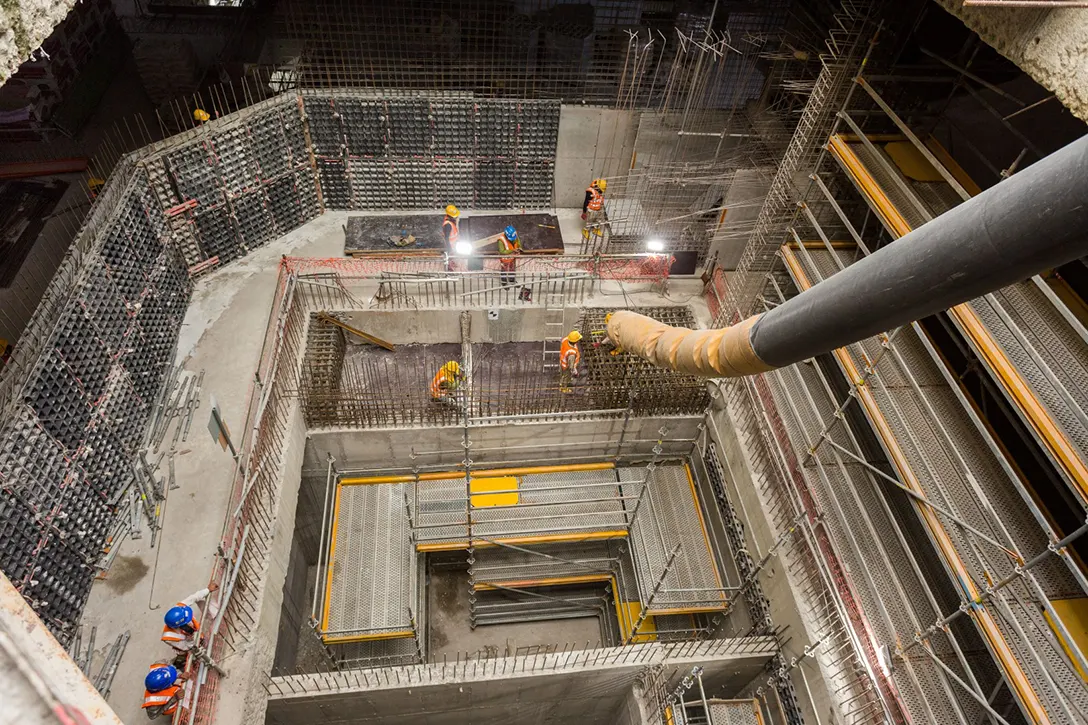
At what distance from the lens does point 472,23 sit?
13289 millimetres

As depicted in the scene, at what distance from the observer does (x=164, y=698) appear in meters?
6.20

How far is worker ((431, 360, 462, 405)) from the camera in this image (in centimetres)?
1054

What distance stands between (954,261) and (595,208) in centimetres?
1140

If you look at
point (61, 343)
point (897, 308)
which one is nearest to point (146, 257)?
point (61, 343)

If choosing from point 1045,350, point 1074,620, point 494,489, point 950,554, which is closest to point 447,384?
point 494,489

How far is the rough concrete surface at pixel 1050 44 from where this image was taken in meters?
4.36

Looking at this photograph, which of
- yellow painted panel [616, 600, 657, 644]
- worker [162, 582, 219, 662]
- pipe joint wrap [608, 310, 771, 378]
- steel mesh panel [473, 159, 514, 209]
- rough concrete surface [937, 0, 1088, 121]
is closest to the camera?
pipe joint wrap [608, 310, 771, 378]

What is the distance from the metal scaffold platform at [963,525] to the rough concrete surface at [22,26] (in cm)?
834

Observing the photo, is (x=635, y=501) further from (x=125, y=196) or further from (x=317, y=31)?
(x=317, y=31)

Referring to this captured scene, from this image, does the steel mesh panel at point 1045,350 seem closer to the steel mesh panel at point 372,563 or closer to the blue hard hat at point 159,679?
the steel mesh panel at point 372,563

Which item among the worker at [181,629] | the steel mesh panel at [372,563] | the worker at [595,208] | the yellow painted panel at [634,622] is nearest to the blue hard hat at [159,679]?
the worker at [181,629]

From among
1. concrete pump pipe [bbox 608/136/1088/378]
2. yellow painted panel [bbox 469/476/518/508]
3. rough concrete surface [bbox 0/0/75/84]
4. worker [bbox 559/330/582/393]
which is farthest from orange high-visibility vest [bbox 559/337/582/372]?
rough concrete surface [bbox 0/0/75/84]

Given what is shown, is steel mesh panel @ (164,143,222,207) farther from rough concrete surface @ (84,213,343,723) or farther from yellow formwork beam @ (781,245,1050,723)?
yellow formwork beam @ (781,245,1050,723)

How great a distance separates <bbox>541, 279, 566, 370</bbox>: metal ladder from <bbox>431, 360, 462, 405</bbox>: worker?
6.40 ft
